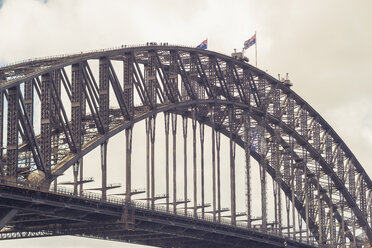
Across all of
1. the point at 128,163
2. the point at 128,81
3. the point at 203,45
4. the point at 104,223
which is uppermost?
the point at 203,45

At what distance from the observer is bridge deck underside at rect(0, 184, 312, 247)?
4104 inches

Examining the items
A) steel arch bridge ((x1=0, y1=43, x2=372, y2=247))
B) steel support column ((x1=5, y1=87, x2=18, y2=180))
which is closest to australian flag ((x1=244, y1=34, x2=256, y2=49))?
steel arch bridge ((x1=0, y1=43, x2=372, y2=247))

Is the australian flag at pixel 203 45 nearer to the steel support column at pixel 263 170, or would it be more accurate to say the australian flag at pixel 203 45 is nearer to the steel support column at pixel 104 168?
the steel support column at pixel 263 170

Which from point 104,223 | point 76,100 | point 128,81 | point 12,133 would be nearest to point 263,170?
point 128,81

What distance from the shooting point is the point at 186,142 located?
139125 mm

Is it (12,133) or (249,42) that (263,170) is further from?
(12,133)

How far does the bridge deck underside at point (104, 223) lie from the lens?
104250mm

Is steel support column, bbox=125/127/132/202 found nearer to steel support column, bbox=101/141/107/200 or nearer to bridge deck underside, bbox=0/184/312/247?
bridge deck underside, bbox=0/184/312/247

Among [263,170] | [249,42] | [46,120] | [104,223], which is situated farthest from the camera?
[263,170]

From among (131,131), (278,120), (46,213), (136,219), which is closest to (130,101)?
(131,131)

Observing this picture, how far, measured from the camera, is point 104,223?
117562mm

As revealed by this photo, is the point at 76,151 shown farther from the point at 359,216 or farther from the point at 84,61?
the point at 359,216

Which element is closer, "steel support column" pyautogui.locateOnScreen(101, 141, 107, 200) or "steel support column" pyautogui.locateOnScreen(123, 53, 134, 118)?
"steel support column" pyautogui.locateOnScreen(101, 141, 107, 200)

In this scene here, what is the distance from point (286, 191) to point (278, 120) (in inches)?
615
